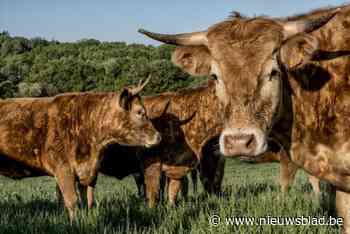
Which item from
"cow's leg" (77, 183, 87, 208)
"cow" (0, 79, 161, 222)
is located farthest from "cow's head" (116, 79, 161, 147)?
"cow's leg" (77, 183, 87, 208)

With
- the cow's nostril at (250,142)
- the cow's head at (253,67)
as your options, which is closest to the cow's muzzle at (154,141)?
the cow's head at (253,67)

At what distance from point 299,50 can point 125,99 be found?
14.4 feet

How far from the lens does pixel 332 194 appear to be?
6.23 metres

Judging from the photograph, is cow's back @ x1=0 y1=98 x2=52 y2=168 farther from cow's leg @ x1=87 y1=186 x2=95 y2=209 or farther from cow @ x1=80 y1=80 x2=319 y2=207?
cow @ x1=80 y1=80 x2=319 y2=207

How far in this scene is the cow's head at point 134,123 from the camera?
25.0ft

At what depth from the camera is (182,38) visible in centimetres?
430

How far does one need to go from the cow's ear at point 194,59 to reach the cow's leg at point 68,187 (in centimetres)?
328

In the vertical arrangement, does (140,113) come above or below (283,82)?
below

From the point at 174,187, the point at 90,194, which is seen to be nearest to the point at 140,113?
the point at 174,187

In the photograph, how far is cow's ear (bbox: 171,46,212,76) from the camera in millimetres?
4137

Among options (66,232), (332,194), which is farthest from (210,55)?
(332,194)

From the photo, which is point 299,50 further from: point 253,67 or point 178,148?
point 178,148

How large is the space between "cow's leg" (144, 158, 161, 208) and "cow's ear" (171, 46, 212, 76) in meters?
3.68

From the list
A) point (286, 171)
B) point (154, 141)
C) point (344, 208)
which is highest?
point (154, 141)
